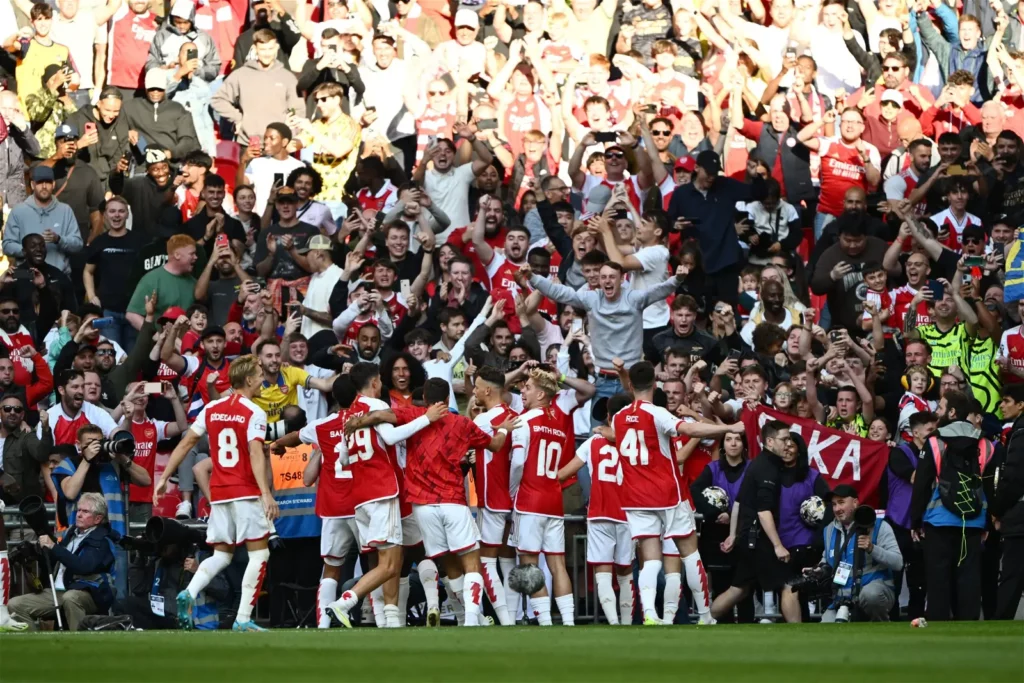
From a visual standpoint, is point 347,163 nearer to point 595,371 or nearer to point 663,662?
point 595,371

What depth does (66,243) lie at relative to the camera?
20375 millimetres

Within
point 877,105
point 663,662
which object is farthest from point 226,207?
point 663,662

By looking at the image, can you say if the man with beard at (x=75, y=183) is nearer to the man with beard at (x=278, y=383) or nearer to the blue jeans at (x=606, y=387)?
the man with beard at (x=278, y=383)

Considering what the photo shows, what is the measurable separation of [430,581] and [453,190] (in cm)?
644

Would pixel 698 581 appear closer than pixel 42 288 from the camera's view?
Yes

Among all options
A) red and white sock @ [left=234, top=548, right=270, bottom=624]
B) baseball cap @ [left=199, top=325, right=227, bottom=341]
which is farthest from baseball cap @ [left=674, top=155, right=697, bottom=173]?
red and white sock @ [left=234, top=548, right=270, bottom=624]

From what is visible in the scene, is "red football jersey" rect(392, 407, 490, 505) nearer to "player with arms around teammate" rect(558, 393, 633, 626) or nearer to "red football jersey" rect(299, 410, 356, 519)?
"red football jersey" rect(299, 410, 356, 519)

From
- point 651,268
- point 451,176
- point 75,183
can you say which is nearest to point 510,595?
point 651,268

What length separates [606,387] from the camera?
17953mm

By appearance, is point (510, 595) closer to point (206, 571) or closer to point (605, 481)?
point (605, 481)

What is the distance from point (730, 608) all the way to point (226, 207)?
349 inches

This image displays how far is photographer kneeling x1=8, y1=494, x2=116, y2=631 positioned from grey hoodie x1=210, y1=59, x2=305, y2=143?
27.3 feet

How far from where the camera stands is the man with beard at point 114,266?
19844mm

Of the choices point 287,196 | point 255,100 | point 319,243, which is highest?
point 255,100
